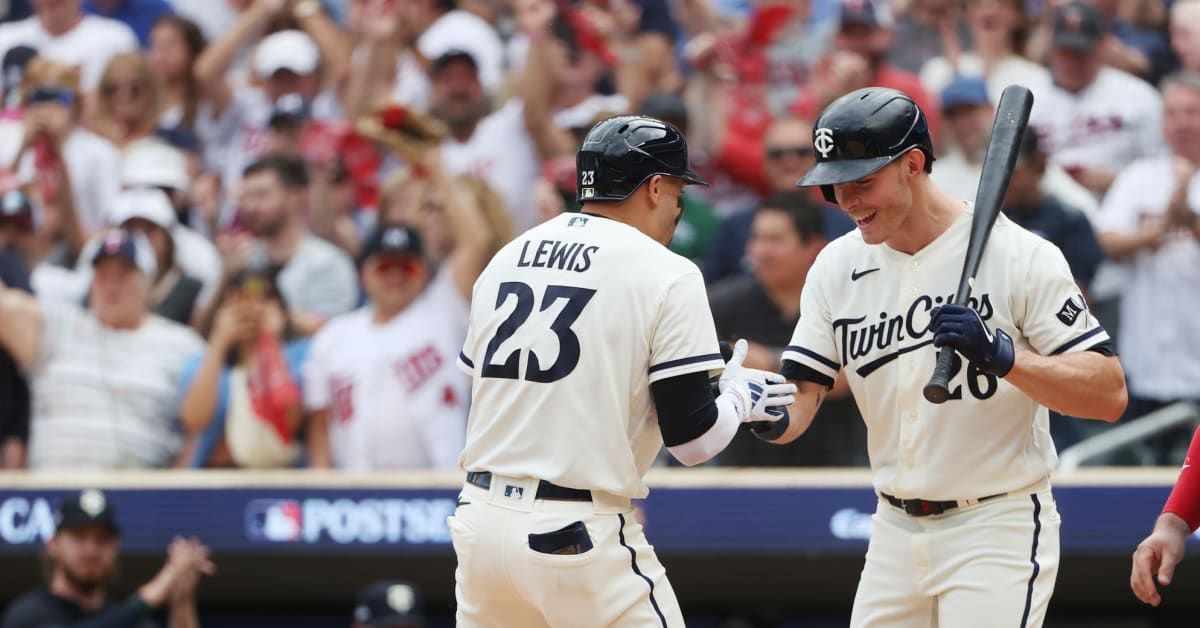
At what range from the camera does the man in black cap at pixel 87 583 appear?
6656 mm

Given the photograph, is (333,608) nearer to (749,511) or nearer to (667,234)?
(749,511)

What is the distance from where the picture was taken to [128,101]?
30.0 ft

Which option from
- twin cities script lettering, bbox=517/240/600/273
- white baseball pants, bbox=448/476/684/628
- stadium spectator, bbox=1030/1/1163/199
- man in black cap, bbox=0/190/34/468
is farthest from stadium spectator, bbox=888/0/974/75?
white baseball pants, bbox=448/476/684/628

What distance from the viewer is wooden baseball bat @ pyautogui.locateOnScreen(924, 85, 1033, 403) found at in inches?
152

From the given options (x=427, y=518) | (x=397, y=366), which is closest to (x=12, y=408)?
(x=397, y=366)

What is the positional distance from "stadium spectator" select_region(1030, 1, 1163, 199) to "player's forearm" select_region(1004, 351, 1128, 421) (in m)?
3.71

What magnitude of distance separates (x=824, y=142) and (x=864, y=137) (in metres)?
0.11

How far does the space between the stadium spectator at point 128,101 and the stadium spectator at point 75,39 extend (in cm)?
37

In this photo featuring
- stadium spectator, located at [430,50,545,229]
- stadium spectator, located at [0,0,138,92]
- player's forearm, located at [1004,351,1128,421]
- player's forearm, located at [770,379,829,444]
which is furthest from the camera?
stadium spectator, located at [0,0,138,92]

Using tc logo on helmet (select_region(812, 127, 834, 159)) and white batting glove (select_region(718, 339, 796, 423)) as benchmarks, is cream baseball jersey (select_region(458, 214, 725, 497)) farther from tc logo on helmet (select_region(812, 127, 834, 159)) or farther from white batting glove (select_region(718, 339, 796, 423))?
tc logo on helmet (select_region(812, 127, 834, 159))

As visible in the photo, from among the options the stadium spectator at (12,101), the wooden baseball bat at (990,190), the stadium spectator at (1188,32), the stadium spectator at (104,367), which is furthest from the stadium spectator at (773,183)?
the stadium spectator at (12,101)

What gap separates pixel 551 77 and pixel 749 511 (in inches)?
96.4

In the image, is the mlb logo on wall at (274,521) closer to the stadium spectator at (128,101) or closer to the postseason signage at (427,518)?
the postseason signage at (427,518)

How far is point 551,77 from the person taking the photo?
27.1 feet
